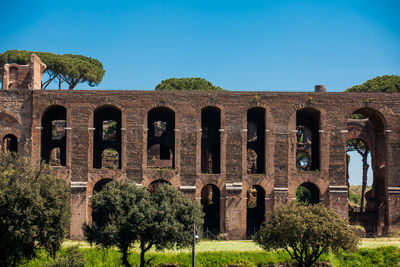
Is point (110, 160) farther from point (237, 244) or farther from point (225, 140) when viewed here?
point (237, 244)

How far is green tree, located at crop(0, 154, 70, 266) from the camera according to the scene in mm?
25625

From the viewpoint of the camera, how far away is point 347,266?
31000 mm

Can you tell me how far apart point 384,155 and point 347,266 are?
1066cm

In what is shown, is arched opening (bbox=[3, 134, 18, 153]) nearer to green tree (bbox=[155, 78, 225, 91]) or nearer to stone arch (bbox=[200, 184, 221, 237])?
stone arch (bbox=[200, 184, 221, 237])

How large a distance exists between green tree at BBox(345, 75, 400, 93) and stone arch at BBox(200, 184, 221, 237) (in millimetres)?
18494

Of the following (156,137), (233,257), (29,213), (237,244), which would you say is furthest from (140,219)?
(156,137)

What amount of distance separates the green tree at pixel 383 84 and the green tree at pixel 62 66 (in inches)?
986

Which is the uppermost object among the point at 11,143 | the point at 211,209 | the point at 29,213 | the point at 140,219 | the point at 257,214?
the point at 11,143

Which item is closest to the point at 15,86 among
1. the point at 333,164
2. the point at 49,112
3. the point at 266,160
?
the point at 49,112

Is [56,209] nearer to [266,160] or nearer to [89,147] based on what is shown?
[89,147]

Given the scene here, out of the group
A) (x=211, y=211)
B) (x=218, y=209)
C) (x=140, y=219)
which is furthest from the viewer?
(x=211, y=211)

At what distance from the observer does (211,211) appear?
1628 inches

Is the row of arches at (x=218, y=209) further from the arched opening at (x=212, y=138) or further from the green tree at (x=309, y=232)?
the green tree at (x=309, y=232)

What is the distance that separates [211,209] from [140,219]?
49.0 ft
